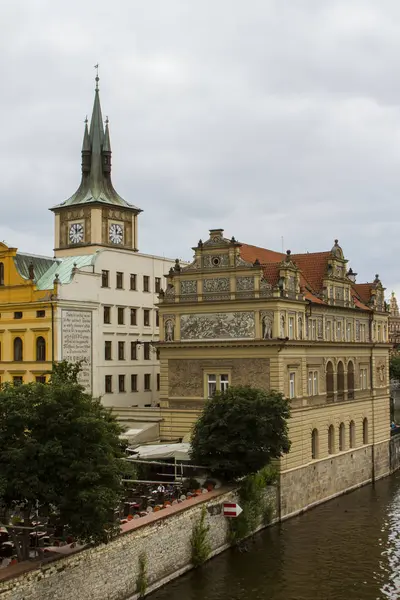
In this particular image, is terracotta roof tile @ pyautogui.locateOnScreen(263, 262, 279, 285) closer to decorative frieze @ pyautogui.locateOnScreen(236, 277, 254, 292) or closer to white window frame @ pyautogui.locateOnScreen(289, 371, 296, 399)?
decorative frieze @ pyautogui.locateOnScreen(236, 277, 254, 292)

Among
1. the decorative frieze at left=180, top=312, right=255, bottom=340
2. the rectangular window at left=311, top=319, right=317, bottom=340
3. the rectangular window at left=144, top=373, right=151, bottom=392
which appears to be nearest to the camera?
the decorative frieze at left=180, top=312, right=255, bottom=340

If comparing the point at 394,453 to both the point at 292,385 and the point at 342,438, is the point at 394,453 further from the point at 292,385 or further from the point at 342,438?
the point at 292,385

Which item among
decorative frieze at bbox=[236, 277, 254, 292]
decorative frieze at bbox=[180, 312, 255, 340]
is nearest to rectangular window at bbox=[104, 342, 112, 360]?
decorative frieze at bbox=[180, 312, 255, 340]

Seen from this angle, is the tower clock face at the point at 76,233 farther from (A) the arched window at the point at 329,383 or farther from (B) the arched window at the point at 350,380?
(B) the arched window at the point at 350,380

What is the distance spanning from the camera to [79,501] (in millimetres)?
29797

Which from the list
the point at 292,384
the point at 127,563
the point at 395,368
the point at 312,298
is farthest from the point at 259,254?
the point at 395,368

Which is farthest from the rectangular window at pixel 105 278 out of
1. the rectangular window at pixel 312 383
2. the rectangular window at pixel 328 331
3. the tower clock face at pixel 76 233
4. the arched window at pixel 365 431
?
the arched window at pixel 365 431

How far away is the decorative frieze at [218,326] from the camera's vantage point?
51.7 meters

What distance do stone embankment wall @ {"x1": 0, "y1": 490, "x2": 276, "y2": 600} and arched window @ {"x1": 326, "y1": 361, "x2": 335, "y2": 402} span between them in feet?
56.8

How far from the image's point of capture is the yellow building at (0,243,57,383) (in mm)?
55375

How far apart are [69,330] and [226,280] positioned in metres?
11.1

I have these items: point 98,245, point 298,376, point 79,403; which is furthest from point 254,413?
point 98,245

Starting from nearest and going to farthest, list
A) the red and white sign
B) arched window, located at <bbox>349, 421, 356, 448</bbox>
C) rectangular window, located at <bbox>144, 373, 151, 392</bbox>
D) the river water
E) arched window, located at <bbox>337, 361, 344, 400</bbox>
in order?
the river water
the red and white sign
arched window, located at <bbox>337, 361, 344, 400</bbox>
arched window, located at <bbox>349, 421, 356, 448</bbox>
rectangular window, located at <bbox>144, 373, 151, 392</bbox>

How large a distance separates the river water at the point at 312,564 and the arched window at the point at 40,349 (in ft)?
59.7
